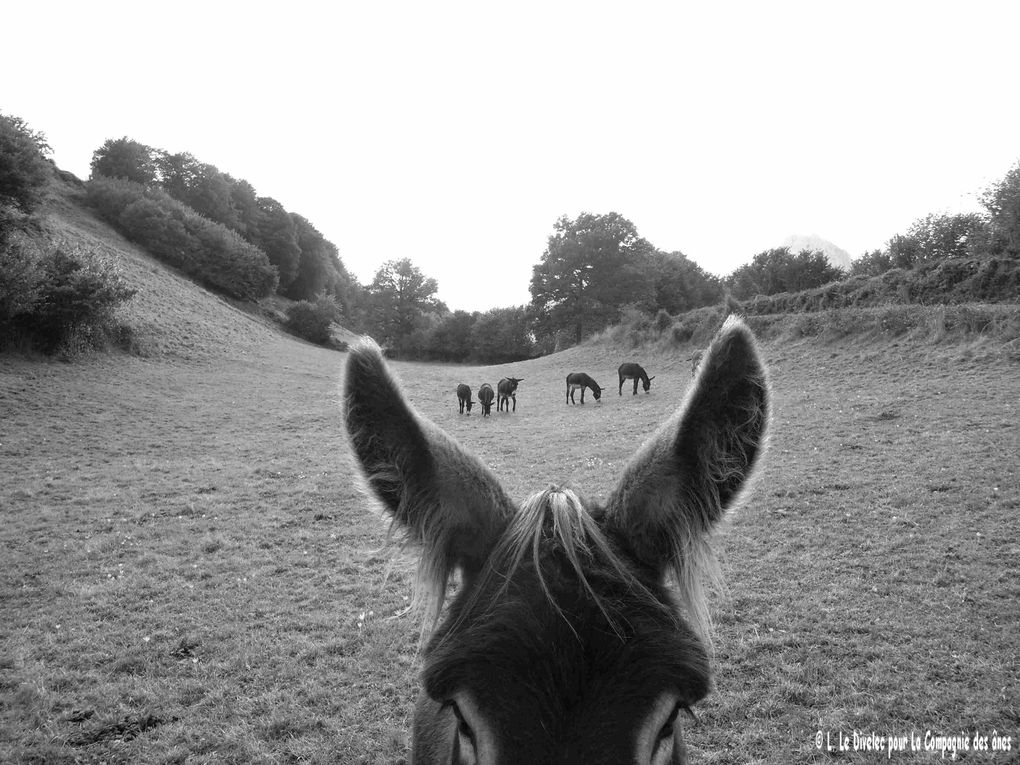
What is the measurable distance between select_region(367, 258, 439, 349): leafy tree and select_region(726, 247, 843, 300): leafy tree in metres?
49.2

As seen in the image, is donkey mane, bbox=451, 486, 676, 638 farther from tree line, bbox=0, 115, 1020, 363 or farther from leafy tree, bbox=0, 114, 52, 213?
leafy tree, bbox=0, 114, 52, 213

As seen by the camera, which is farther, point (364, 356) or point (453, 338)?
point (453, 338)

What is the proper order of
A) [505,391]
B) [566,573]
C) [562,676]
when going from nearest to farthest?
[562,676] < [566,573] < [505,391]

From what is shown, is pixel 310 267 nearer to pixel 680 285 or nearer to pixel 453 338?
pixel 453 338

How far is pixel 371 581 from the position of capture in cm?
840

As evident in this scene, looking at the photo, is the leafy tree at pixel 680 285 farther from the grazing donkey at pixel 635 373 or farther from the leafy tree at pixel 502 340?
the grazing donkey at pixel 635 373

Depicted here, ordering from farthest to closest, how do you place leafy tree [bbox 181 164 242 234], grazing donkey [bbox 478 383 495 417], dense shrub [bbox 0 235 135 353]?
leafy tree [bbox 181 164 242 234] < grazing donkey [bbox 478 383 495 417] < dense shrub [bbox 0 235 135 353]

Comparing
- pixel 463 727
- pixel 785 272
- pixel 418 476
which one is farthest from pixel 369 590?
pixel 785 272

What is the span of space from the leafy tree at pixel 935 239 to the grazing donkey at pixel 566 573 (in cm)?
5070

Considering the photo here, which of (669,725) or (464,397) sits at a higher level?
(464,397)

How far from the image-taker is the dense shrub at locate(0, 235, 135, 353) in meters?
23.4

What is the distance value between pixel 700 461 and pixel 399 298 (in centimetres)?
9003

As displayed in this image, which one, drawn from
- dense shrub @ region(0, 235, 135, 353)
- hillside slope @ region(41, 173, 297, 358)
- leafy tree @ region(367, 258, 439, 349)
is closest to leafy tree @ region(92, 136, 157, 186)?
hillside slope @ region(41, 173, 297, 358)

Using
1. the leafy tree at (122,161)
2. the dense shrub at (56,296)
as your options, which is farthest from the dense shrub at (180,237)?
the dense shrub at (56,296)
